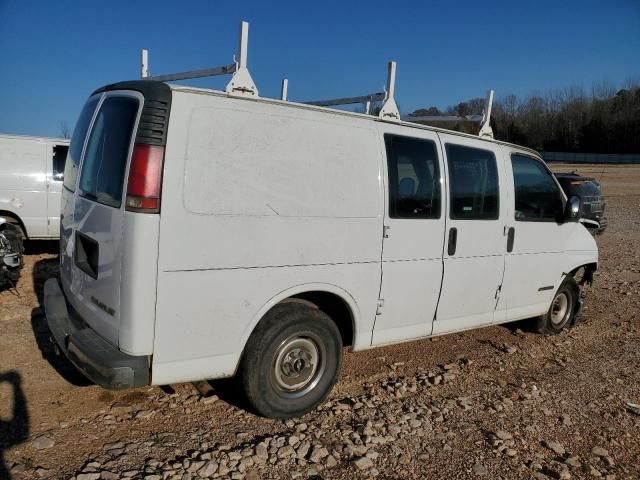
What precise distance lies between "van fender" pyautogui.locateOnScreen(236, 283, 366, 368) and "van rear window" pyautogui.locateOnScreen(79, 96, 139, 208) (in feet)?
3.71

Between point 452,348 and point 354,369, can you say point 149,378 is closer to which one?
point 354,369

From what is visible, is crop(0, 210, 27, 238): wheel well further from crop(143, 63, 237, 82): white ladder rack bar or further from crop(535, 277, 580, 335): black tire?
crop(535, 277, 580, 335): black tire

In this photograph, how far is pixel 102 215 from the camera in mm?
3217

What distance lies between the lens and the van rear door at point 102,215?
10.1ft

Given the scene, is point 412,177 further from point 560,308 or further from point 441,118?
point 560,308

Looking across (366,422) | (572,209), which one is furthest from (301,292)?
(572,209)

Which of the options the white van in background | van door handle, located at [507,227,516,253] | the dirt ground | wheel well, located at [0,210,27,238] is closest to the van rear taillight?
the white van in background

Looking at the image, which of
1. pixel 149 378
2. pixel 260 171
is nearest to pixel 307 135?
pixel 260 171

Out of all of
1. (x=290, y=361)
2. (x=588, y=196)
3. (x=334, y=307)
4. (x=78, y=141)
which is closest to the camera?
(x=290, y=361)

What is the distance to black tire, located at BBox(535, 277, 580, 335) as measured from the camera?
20.0 ft

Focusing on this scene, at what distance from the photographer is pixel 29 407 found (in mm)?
3727

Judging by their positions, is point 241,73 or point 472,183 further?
point 472,183

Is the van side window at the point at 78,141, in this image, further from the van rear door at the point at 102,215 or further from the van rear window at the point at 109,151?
the van rear window at the point at 109,151

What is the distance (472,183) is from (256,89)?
2252 millimetres
